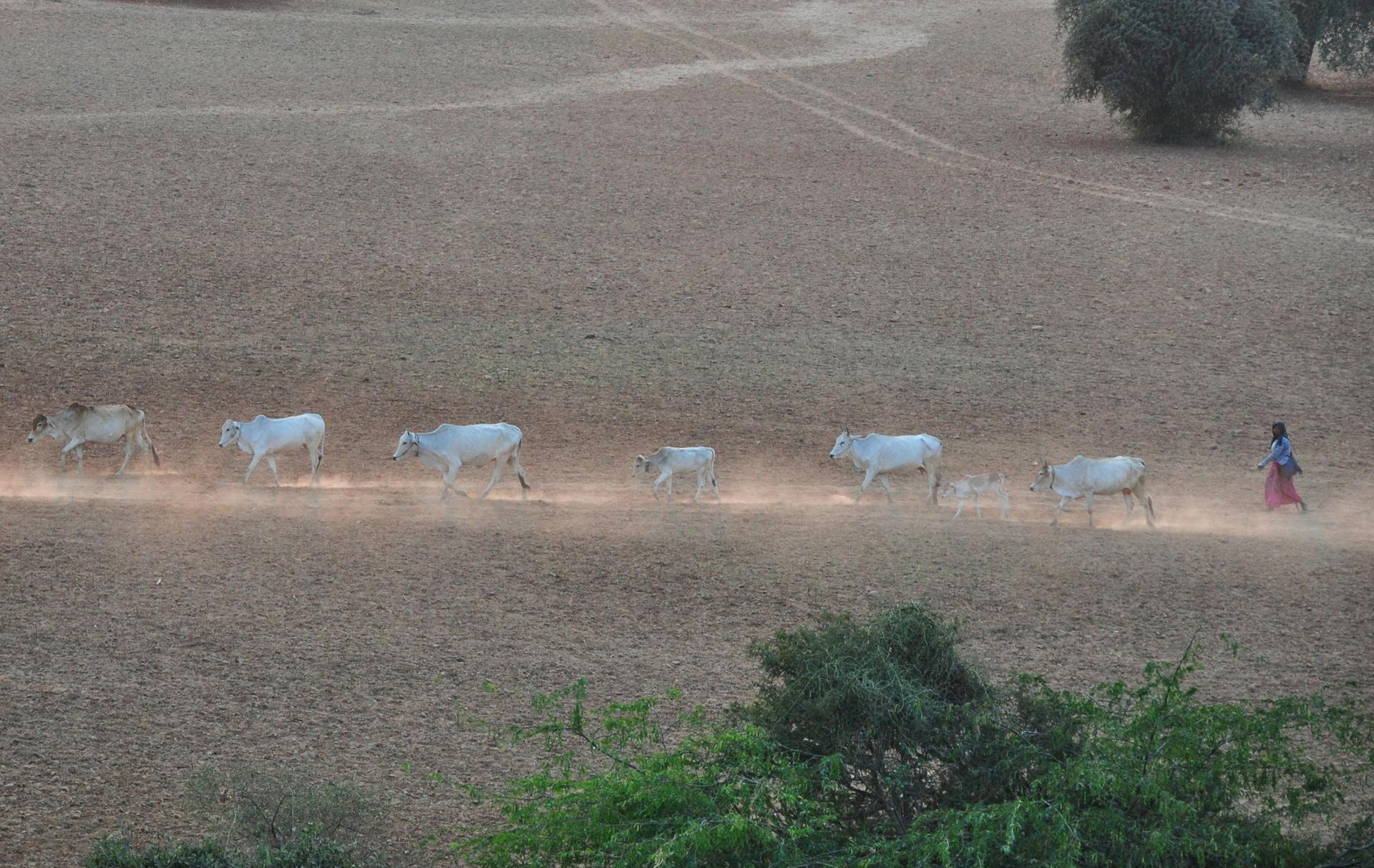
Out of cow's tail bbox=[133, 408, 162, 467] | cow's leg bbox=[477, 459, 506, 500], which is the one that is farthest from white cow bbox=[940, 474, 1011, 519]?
cow's tail bbox=[133, 408, 162, 467]

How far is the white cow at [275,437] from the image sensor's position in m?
17.6

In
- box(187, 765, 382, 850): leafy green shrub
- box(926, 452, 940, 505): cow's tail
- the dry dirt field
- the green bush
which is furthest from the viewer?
box(926, 452, 940, 505): cow's tail

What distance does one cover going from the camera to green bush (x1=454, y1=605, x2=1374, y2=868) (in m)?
7.72

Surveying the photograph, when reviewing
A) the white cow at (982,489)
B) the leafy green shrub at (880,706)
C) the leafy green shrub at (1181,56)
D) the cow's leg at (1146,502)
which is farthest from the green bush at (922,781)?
the leafy green shrub at (1181,56)

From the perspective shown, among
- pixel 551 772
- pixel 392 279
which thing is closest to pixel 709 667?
pixel 551 772

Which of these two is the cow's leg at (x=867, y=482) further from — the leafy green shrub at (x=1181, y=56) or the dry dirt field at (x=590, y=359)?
the leafy green shrub at (x=1181, y=56)

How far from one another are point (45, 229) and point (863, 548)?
56.3 feet

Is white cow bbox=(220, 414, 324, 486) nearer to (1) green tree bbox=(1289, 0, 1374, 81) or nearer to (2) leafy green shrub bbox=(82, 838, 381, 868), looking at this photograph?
(2) leafy green shrub bbox=(82, 838, 381, 868)

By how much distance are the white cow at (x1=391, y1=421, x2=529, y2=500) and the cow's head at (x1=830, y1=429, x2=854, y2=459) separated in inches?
150

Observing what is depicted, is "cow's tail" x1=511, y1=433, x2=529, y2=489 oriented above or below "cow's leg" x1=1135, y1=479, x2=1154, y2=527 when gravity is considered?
above

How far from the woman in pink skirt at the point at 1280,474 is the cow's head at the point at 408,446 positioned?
983 cm

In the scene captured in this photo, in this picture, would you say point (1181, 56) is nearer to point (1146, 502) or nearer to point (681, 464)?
point (1146, 502)

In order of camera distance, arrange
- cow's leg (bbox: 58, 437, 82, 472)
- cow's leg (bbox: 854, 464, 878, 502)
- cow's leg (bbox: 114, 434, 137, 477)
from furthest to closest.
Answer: cow's leg (bbox: 854, 464, 878, 502) → cow's leg (bbox: 114, 434, 137, 477) → cow's leg (bbox: 58, 437, 82, 472)

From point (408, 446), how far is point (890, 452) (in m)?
5.80
